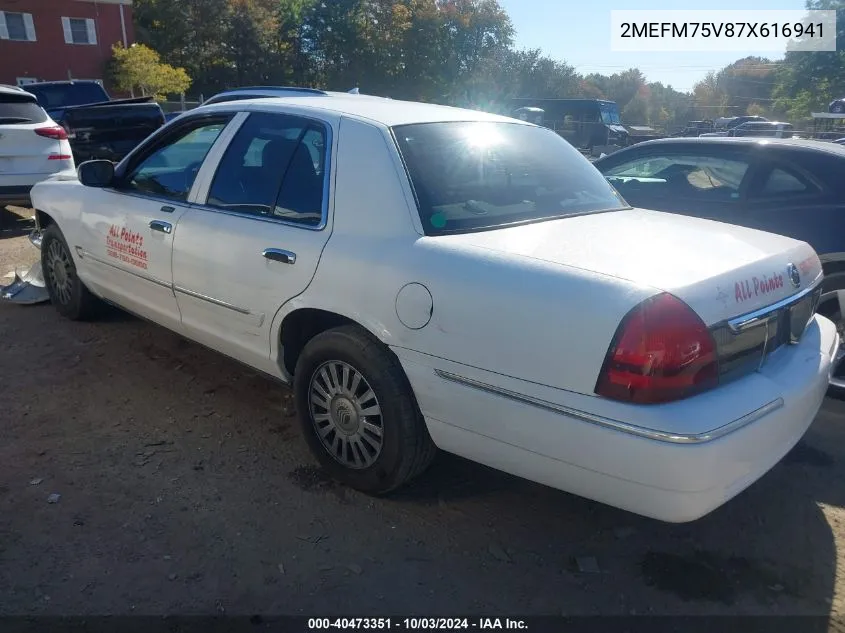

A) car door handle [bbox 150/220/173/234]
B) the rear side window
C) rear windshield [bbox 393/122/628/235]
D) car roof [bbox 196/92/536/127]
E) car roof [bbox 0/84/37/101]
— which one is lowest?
car door handle [bbox 150/220/173/234]

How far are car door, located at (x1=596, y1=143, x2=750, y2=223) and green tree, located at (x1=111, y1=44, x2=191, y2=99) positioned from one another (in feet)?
97.3

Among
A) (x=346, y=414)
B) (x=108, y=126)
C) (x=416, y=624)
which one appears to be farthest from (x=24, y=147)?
(x=416, y=624)

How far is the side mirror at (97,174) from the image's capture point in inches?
173

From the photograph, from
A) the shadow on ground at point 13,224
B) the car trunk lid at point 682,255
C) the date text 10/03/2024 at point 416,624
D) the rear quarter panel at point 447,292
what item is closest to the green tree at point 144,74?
the shadow on ground at point 13,224

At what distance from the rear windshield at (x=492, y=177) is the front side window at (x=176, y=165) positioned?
1.33 metres

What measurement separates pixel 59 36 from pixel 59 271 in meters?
32.9

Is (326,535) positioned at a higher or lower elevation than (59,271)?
lower

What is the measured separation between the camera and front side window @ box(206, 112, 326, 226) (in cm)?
327

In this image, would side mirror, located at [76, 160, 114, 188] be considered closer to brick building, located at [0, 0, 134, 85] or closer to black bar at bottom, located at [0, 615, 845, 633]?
black bar at bottom, located at [0, 615, 845, 633]

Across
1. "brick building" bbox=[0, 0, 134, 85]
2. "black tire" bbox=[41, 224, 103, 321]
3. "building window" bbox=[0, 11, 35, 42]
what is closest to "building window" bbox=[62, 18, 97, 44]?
"brick building" bbox=[0, 0, 134, 85]

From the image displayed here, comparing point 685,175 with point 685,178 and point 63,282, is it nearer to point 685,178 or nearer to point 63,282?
point 685,178

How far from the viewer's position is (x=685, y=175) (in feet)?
17.2

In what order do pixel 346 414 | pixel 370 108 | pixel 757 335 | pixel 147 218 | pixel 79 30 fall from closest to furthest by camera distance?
pixel 757 335, pixel 346 414, pixel 370 108, pixel 147 218, pixel 79 30

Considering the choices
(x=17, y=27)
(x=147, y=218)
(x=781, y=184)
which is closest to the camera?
(x=147, y=218)
